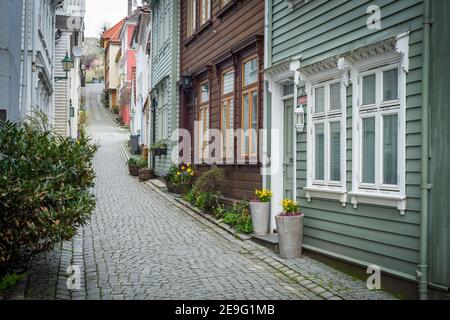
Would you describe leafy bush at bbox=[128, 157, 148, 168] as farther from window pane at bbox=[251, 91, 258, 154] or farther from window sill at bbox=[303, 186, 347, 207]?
window sill at bbox=[303, 186, 347, 207]

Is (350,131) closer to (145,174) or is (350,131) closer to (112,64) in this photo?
(145,174)

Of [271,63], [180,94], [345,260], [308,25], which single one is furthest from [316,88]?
[180,94]

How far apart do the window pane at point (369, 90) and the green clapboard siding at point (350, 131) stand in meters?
0.34

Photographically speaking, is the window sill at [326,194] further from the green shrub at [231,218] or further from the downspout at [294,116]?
the green shrub at [231,218]

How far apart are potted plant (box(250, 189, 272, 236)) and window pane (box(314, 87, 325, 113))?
2039 millimetres

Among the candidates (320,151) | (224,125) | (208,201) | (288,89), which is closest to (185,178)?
(208,201)

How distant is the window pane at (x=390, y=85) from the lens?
22.9 ft

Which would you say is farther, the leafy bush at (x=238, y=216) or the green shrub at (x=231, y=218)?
the green shrub at (x=231, y=218)

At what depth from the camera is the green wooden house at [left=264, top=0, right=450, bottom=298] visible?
6.19 metres

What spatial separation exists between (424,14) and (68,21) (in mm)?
22003

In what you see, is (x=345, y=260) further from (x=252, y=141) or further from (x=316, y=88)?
(x=252, y=141)

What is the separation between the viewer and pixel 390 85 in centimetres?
708

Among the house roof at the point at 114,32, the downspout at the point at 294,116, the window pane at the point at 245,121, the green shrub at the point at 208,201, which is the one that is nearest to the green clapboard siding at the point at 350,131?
the downspout at the point at 294,116

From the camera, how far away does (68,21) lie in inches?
1017
